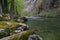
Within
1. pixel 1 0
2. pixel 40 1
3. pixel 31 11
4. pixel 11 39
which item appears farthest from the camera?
pixel 31 11

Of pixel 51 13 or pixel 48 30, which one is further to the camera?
pixel 51 13

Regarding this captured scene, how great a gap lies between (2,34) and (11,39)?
115 centimetres

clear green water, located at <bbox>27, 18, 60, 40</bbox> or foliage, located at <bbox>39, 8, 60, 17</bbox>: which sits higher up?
clear green water, located at <bbox>27, 18, 60, 40</bbox>

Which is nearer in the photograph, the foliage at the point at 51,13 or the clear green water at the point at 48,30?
the clear green water at the point at 48,30

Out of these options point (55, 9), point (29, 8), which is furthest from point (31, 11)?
point (55, 9)

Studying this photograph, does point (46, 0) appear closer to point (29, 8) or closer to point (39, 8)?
point (39, 8)

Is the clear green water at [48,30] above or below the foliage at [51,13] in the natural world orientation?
above

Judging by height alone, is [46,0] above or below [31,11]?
above

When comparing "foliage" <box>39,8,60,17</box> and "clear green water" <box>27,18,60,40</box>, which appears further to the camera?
"foliage" <box>39,8,60,17</box>

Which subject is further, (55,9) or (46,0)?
(46,0)

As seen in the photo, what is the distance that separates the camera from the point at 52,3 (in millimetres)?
78500

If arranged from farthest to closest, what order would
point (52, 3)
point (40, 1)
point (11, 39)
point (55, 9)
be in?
point (40, 1) → point (52, 3) → point (55, 9) → point (11, 39)

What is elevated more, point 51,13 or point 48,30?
point 48,30

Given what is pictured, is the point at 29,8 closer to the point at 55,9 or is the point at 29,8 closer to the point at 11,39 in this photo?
the point at 55,9
